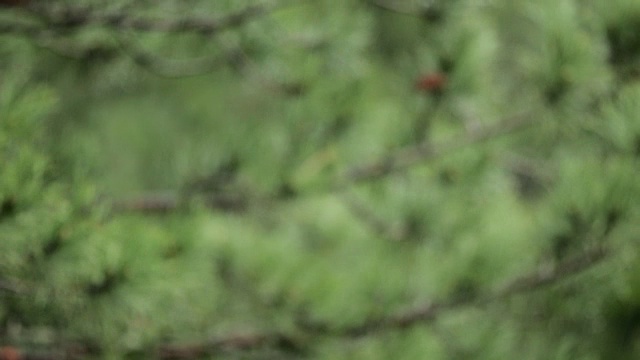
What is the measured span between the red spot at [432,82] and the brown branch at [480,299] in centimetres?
32

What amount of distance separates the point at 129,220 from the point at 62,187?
0.24m

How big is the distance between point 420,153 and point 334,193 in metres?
0.17

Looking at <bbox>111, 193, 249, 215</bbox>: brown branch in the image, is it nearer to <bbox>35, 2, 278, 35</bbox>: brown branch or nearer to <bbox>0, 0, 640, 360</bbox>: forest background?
<bbox>0, 0, 640, 360</bbox>: forest background

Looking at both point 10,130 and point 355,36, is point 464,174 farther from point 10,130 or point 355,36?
point 10,130

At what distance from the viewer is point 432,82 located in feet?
4.70

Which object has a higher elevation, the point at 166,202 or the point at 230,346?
the point at 166,202

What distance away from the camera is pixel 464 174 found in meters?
1.75

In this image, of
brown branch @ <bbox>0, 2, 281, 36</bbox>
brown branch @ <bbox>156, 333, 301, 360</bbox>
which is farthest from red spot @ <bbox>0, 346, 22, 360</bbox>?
brown branch @ <bbox>0, 2, 281, 36</bbox>

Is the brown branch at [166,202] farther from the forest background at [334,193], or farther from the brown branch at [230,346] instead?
the brown branch at [230,346]

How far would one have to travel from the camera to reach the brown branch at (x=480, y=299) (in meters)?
1.27

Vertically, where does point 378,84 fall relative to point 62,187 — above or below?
below

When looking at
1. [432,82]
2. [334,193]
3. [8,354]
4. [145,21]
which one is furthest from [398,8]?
[8,354]

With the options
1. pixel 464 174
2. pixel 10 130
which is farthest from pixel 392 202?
pixel 10 130

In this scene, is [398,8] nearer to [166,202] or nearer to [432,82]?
[432,82]
